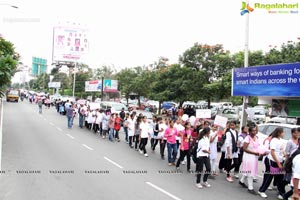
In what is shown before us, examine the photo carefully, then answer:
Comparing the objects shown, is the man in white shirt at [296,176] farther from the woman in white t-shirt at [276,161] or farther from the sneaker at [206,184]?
the sneaker at [206,184]

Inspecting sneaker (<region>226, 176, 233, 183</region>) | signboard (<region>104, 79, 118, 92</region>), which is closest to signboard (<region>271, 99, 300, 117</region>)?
sneaker (<region>226, 176, 233, 183</region>)

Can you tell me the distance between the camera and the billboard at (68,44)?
5703 cm

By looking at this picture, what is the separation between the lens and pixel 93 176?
357 inches

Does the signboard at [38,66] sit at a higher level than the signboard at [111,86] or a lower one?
higher

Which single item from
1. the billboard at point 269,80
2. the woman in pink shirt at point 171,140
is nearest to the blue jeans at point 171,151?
the woman in pink shirt at point 171,140

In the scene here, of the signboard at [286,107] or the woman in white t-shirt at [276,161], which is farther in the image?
the signboard at [286,107]

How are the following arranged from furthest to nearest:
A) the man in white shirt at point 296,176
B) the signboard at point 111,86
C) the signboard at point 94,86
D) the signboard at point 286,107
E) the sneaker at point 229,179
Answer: the signboard at point 94,86, the signboard at point 111,86, the signboard at point 286,107, the sneaker at point 229,179, the man in white shirt at point 296,176

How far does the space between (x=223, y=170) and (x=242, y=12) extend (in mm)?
9608

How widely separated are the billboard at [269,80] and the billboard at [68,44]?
1701 inches

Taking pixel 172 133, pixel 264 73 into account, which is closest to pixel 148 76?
pixel 264 73

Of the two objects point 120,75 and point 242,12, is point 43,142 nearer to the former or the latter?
point 242,12

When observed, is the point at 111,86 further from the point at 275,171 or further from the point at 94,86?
the point at 275,171

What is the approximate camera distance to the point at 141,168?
34.0 ft

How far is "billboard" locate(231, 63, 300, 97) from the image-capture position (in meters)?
15.2
